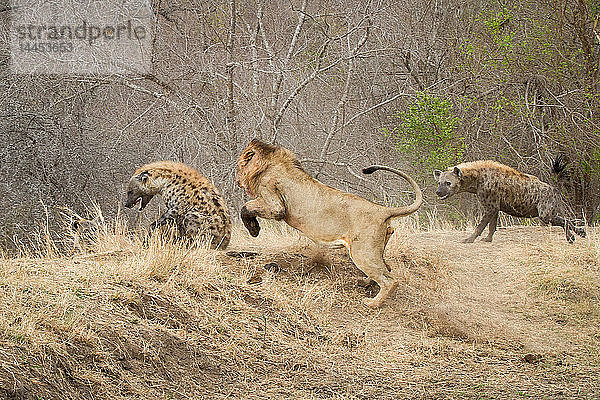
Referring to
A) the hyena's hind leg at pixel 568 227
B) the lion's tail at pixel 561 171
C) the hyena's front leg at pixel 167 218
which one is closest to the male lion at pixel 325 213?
the hyena's front leg at pixel 167 218

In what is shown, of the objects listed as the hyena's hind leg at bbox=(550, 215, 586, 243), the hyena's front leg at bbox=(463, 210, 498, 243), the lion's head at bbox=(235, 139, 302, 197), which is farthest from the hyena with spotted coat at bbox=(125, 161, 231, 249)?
the hyena's hind leg at bbox=(550, 215, 586, 243)

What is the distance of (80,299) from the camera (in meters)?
6.00

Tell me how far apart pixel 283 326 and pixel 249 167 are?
1913 millimetres

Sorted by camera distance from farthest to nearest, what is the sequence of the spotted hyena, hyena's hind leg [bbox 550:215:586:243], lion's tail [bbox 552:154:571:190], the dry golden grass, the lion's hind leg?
lion's tail [bbox 552:154:571:190] → the spotted hyena → hyena's hind leg [bbox 550:215:586:243] → the lion's hind leg → the dry golden grass

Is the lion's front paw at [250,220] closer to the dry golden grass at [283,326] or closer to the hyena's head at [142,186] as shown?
the dry golden grass at [283,326]

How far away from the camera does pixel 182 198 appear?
8195 millimetres

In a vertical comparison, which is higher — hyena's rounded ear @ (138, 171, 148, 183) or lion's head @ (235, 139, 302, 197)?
lion's head @ (235, 139, 302, 197)

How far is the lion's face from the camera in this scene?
7.97m

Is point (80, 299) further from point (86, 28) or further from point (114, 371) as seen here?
point (86, 28)

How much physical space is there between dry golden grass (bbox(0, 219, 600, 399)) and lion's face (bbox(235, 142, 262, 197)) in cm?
85

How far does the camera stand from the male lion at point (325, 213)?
763 cm

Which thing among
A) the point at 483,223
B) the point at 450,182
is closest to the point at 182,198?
the point at 450,182

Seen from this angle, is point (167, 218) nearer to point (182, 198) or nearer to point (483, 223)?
point (182, 198)

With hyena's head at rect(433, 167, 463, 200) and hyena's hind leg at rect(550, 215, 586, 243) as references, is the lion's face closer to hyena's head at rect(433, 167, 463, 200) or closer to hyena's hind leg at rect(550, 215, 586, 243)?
hyena's head at rect(433, 167, 463, 200)
